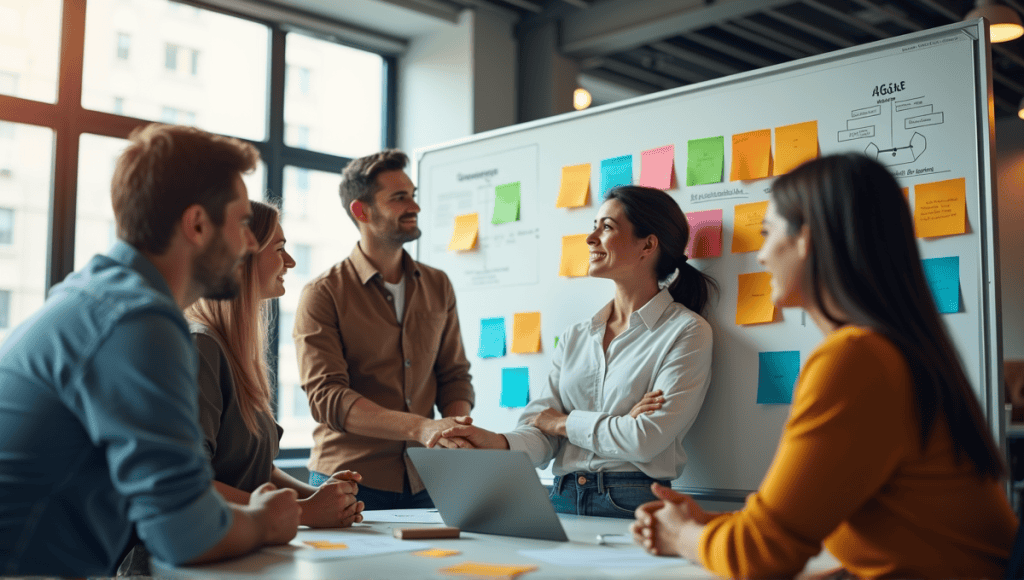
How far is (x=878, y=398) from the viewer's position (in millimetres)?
1139

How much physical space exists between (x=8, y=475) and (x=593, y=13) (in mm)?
4188

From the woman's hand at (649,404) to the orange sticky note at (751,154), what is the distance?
74 centimetres

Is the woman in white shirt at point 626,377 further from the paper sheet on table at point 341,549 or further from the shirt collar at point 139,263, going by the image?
the shirt collar at point 139,263

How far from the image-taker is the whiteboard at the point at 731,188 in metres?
2.20

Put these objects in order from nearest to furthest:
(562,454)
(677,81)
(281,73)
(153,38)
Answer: (562,454)
(153,38)
(281,73)
(677,81)

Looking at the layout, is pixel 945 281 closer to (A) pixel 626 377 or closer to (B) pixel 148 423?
(A) pixel 626 377

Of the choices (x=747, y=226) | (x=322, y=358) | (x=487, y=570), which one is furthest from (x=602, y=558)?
(x=322, y=358)

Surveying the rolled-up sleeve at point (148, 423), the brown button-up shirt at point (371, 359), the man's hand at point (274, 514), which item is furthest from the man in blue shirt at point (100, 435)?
the brown button-up shirt at point (371, 359)

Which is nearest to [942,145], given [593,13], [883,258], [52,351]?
[883,258]

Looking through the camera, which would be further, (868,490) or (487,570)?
(487,570)

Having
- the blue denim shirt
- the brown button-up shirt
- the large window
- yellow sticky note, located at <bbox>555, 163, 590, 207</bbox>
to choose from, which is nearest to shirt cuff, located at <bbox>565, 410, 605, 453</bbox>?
the brown button-up shirt

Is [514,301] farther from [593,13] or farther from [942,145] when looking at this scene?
[593,13]

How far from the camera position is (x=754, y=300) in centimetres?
252

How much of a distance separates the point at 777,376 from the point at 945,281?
0.51 m
